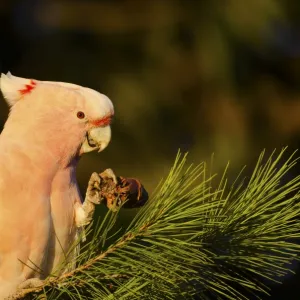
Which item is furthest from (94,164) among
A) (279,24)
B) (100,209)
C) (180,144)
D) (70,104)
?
(70,104)

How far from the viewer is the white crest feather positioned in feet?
8.27

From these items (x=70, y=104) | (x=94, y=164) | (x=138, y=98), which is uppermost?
(x=70, y=104)

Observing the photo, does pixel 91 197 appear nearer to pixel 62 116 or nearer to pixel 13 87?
pixel 62 116

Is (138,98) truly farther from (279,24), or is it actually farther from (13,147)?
(13,147)

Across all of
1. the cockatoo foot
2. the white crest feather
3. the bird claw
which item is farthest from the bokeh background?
the bird claw

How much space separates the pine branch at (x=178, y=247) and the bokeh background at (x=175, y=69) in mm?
3555

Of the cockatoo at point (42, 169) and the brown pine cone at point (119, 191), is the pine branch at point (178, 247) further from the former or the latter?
the cockatoo at point (42, 169)

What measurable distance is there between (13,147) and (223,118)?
4251 millimetres

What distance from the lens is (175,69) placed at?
6797 mm

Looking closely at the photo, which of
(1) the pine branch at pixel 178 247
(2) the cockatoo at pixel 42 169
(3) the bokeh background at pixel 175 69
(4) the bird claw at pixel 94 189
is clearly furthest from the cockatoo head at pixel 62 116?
(3) the bokeh background at pixel 175 69

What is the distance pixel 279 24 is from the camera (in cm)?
640

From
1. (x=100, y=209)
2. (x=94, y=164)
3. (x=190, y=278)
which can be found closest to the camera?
(x=190, y=278)

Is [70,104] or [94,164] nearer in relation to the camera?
[70,104]

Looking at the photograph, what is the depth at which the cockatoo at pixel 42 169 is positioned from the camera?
230 centimetres
